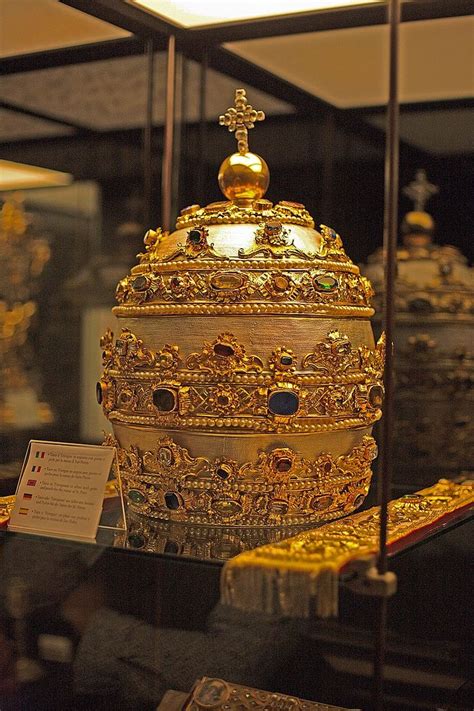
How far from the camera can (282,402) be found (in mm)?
1198

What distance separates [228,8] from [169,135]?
293mm

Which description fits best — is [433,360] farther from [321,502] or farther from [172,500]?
[172,500]

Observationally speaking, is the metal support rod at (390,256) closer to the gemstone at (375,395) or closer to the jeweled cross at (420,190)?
the gemstone at (375,395)

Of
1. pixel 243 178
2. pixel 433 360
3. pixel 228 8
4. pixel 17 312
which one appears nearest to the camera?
pixel 243 178

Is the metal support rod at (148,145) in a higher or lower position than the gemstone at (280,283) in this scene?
higher

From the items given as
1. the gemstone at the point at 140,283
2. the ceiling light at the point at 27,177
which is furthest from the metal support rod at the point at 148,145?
the gemstone at the point at 140,283

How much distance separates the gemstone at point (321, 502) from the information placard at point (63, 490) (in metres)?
0.26

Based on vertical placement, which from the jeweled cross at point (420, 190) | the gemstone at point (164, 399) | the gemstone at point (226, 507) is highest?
the jeweled cross at point (420, 190)

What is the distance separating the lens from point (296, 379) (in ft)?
3.98

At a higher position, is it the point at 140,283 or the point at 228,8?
the point at 228,8

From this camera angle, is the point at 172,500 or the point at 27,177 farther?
the point at 27,177

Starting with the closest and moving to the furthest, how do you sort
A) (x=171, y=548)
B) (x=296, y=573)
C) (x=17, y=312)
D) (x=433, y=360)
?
(x=296, y=573) < (x=171, y=548) < (x=433, y=360) < (x=17, y=312)

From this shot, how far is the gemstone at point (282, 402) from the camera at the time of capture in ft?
3.93

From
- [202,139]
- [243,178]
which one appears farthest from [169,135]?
[243,178]
